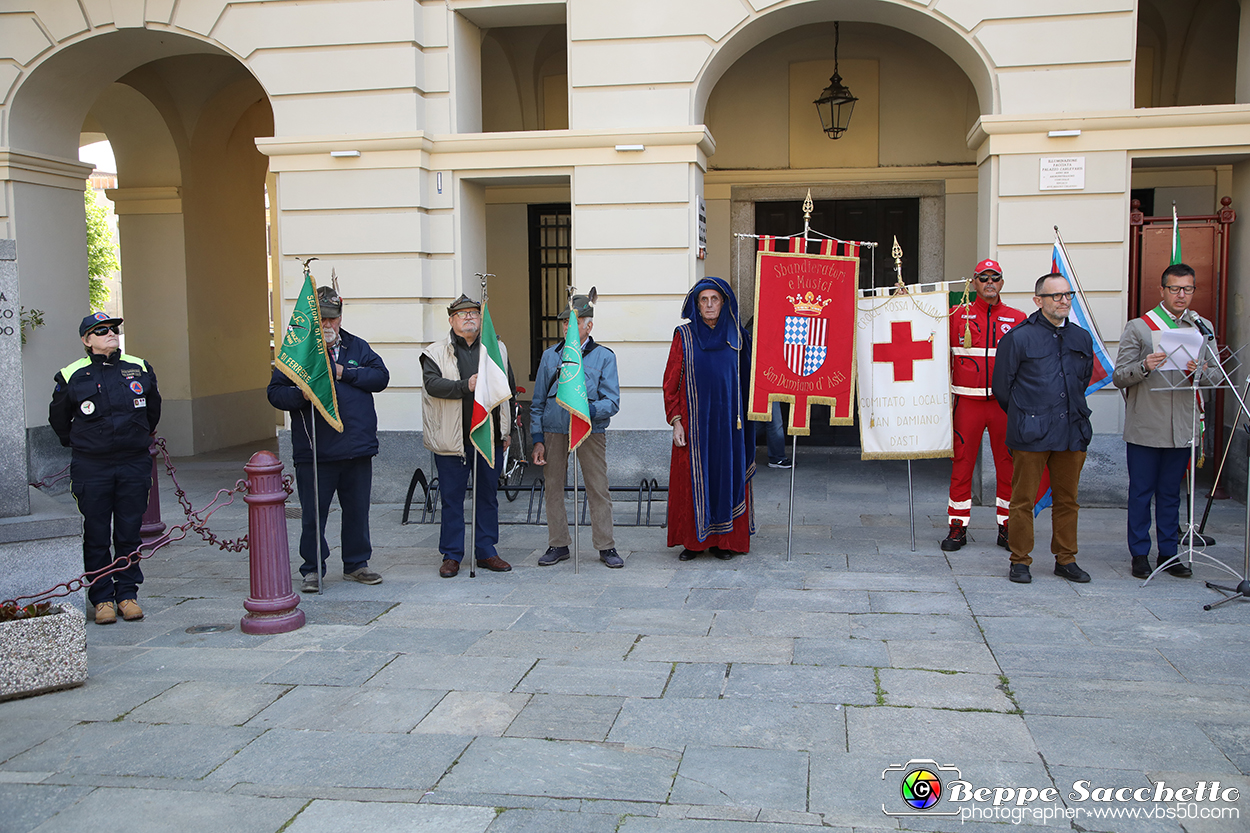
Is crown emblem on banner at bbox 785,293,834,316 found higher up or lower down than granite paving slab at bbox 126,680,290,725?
higher up

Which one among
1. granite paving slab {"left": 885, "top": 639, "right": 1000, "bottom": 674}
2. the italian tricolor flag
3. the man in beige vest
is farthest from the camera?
the man in beige vest

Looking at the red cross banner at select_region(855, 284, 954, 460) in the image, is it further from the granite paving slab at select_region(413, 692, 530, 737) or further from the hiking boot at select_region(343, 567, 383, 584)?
the granite paving slab at select_region(413, 692, 530, 737)

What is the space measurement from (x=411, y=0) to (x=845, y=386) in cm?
543

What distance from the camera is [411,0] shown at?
9266 millimetres

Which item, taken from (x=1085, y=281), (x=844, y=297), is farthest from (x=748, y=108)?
(x=844, y=297)

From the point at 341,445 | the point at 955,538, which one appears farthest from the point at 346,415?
the point at 955,538

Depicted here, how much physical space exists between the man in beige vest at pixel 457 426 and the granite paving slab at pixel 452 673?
177 cm

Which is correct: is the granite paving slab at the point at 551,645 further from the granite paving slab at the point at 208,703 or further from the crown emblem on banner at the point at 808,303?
the crown emblem on banner at the point at 808,303

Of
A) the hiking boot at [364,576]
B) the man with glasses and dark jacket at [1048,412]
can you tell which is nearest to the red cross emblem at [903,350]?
the man with glasses and dark jacket at [1048,412]

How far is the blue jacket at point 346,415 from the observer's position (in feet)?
21.6

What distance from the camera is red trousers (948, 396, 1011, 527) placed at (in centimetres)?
726

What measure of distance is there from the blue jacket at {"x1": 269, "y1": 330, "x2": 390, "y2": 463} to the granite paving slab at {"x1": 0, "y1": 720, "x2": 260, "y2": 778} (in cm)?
241

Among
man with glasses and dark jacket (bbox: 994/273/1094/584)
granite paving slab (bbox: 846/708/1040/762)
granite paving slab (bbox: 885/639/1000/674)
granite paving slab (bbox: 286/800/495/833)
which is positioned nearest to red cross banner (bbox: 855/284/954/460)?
man with glasses and dark jacket (bbox: 994/273/1094/584)

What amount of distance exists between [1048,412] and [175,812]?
5.20 m
